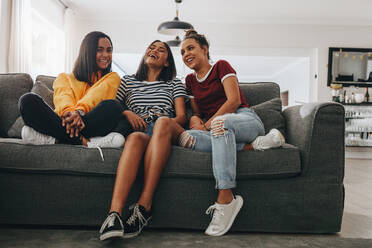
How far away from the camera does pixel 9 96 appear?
2.01 meters

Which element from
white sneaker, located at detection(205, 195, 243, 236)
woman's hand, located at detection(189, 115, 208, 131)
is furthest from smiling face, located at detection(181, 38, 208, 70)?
white sneaker, located at detection(205, 195, 243, 236)

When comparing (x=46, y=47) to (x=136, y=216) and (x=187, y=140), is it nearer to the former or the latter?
(x=187, y=140)

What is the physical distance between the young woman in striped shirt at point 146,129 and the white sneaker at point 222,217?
0.29 m

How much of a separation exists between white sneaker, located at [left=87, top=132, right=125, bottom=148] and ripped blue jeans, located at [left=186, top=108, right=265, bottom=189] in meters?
0.35

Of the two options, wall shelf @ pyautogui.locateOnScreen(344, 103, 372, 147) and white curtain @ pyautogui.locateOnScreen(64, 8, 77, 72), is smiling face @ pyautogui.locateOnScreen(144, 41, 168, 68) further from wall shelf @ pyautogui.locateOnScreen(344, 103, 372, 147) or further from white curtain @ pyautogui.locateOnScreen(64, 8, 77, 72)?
wall shelf @ pyautogui.locateOnScreen(344, 103, 372, 147)

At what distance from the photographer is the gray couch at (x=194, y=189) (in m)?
1.46

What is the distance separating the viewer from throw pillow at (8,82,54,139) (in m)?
1.87

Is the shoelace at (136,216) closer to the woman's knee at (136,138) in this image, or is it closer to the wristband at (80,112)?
the woman's knee at (136,138)

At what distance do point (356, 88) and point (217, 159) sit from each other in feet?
19.3

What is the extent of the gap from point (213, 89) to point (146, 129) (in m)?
0.45

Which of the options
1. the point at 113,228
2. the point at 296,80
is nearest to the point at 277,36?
the point at 296,80

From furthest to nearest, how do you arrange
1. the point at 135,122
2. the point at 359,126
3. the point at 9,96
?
the point at 359,126, the point at 9,96, the point at 135,122

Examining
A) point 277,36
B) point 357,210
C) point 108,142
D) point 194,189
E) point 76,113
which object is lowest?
point 357,210

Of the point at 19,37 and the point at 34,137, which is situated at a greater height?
the point at 19,37
